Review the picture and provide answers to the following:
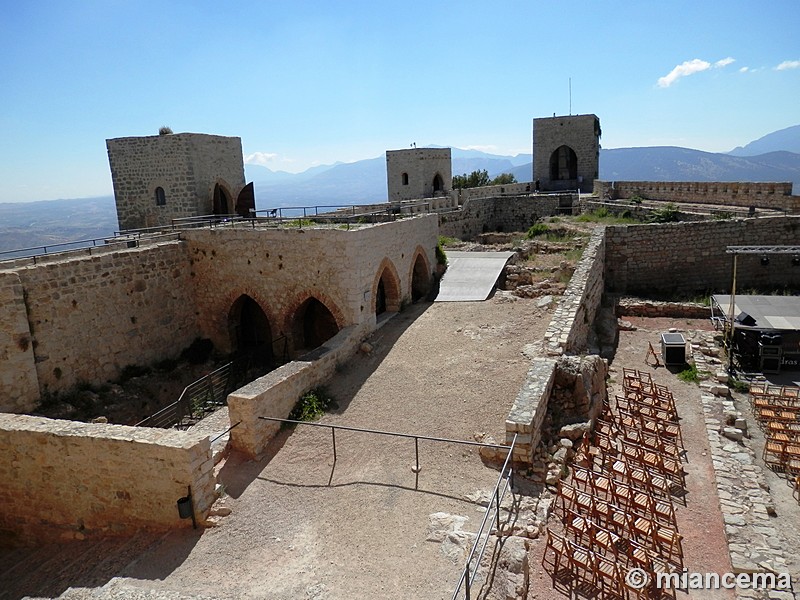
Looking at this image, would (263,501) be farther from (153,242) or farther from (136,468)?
(153,242)

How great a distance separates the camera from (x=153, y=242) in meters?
15.6

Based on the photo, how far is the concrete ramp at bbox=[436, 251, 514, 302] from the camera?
1694 cm

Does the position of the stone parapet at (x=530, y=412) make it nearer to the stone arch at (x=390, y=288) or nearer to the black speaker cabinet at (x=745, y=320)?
the stone arch at (x=390, y=288)

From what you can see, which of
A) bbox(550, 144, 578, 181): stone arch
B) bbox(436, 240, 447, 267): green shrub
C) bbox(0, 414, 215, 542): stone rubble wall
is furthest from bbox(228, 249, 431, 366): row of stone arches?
bbox(550, 144, 578, 181): stone arch

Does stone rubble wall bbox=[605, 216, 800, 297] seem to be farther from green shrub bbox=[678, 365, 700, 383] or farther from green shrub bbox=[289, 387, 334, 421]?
green shrub bbox=[289, 387, 334, 421]

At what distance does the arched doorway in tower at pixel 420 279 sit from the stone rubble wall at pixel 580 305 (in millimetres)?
4826

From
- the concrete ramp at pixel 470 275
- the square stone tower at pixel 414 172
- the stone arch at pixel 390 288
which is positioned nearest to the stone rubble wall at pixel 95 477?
the stone arch at pixel 390 288

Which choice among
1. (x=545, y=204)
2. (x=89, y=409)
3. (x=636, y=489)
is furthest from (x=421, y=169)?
(x=636, y=489)

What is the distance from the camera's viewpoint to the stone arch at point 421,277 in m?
18.2

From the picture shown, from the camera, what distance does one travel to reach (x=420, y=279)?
1873 cm

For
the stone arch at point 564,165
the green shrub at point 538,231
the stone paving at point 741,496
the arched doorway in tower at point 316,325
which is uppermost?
the stone arch at point 564,165

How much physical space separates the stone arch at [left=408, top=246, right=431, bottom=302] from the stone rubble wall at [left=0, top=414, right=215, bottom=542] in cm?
1089

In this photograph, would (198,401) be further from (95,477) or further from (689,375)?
(689,375)

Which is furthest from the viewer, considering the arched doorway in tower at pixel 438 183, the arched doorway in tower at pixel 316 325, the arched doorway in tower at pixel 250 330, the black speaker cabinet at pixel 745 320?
the arched doorway in tower at pixel 438 183
